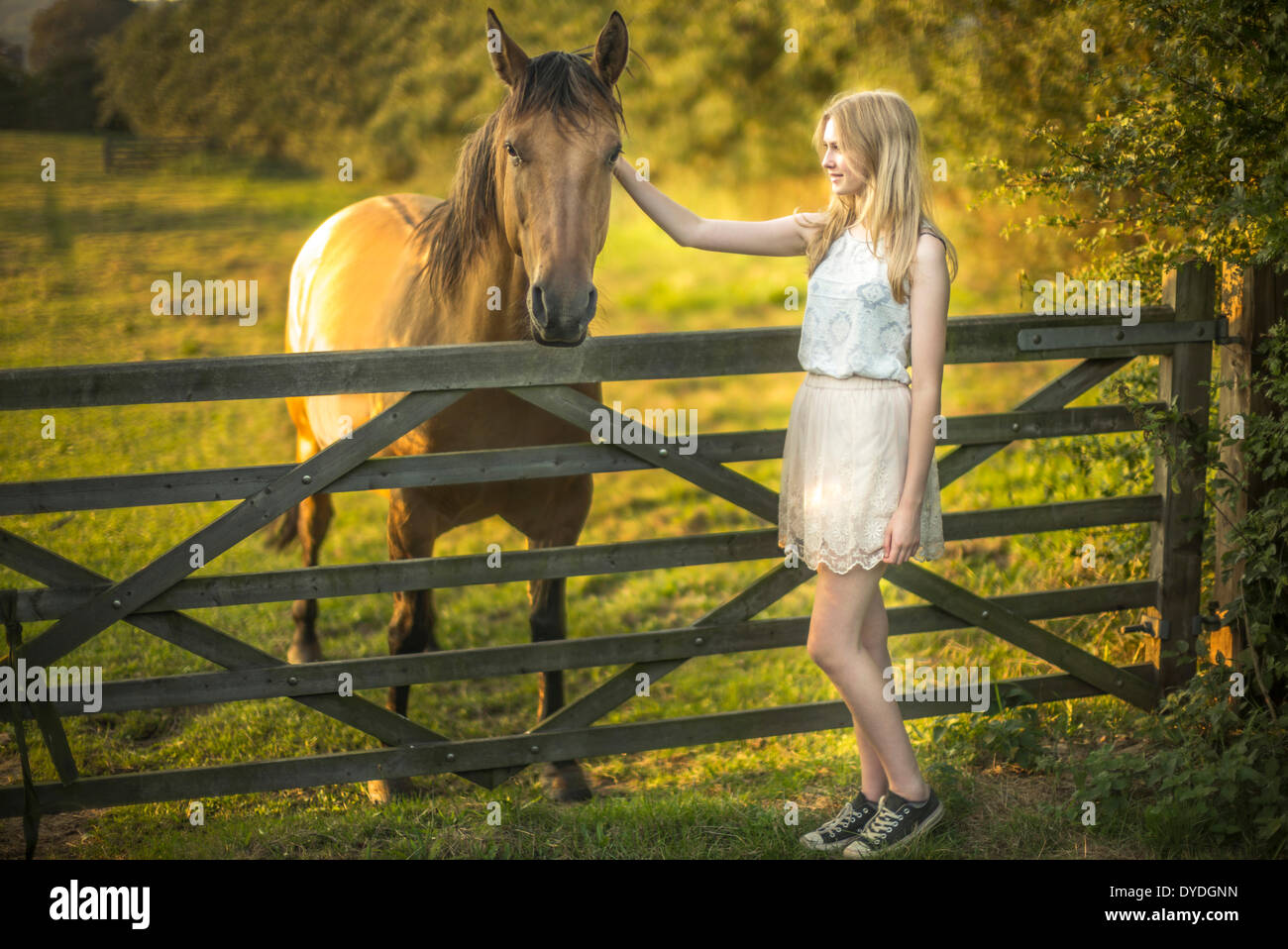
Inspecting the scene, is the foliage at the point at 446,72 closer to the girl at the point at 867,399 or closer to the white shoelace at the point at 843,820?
the girl at the point at 867,399

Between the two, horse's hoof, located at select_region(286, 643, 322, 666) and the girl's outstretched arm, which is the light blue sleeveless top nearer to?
the girl's outstretched arm

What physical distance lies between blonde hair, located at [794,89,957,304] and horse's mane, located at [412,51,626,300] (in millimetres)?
801

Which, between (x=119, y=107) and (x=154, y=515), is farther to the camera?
(x=119, y=107)

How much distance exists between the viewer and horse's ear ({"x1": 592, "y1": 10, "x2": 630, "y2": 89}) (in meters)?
3.09

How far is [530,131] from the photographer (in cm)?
295

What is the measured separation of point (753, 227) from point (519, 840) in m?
1.92

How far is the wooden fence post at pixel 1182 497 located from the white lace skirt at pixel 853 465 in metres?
1.28

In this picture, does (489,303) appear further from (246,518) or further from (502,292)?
(246,518)

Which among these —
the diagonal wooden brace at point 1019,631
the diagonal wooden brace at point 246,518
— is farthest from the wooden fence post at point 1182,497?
the diagonal wooden brace at point 246,518

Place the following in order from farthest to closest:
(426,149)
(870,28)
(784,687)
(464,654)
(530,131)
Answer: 1. (426,149)
2. (870,28)
3. (784,687)
4. (464,654)
5. (530,131)

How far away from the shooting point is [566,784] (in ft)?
11.9
